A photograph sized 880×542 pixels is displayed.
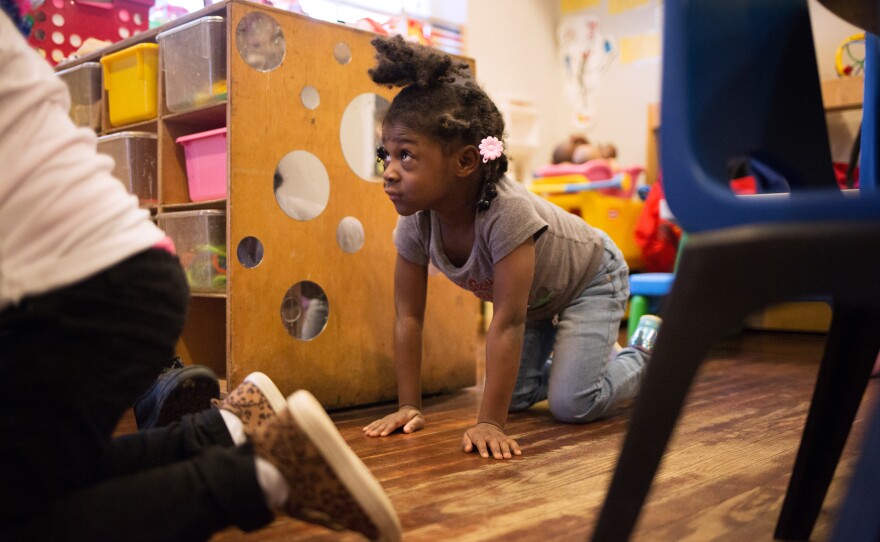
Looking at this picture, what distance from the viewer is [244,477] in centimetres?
74

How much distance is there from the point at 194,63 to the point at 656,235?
222cm

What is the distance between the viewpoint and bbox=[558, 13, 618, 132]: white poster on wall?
418 centimetres

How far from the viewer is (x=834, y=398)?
84cm

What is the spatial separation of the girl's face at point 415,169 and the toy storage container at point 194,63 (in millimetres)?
445

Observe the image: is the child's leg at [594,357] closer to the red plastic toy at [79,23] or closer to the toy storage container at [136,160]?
the toy storage container at [136,160]

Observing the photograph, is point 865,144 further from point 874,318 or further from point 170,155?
point 170,155

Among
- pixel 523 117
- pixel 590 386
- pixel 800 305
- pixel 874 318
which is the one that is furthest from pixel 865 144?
pixel 523 117

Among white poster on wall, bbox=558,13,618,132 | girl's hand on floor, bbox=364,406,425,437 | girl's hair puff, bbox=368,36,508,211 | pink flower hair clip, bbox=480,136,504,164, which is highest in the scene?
white poster on wall, bbox=558,13,618,132

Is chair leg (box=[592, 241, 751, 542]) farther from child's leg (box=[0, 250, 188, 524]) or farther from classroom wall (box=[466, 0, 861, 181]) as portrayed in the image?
classroom wall (box=[466, 0, 861, 181])

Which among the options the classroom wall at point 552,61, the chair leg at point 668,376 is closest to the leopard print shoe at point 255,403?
the chair leg at point 668,376

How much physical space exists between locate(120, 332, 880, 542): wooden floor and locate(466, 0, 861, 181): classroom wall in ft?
7.97

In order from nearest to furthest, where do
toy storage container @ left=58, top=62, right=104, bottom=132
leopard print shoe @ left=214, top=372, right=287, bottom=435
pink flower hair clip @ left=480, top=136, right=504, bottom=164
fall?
leopard print shoe @ left=214, top=372, right=287, bottom=435 → pink flower hair clip @ left=480, top=136, right=504, bottom=164 → toy storage container @ left=58, top=62, right=104, bottom=132

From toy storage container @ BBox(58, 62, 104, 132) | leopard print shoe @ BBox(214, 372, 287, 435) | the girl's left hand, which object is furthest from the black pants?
toy storage container @ BBox(58, 62, 104, 132)

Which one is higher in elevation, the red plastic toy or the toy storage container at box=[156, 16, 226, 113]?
the red plastic toy
